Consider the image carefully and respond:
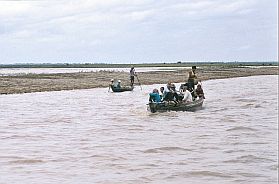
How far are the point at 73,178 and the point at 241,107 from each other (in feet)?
54.1

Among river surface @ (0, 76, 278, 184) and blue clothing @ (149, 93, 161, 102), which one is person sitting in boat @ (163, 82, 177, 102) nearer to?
blue clothing @ (149, 93, 161, 102)

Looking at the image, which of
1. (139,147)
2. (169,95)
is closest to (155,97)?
(169,95)

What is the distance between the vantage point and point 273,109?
23.8 metres

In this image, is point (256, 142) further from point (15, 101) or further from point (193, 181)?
point (15, 101)

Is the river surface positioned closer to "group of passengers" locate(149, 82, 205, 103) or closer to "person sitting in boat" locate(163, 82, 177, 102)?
"group of passengers" locate(149, 82, 205, 103)

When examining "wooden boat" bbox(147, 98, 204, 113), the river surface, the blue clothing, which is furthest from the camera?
the blue clothing

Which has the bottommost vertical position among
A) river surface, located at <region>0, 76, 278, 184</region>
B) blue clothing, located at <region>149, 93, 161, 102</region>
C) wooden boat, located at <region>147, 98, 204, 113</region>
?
river surface, located at <region>0, 76, 278, 184</region>

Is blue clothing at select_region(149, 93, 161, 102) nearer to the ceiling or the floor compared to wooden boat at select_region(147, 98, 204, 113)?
nearer to the ceiling

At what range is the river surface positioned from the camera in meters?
9.95

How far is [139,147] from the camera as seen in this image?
13039 mm

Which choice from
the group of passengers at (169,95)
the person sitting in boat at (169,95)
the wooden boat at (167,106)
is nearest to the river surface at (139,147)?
the wooden boat at (167,106)

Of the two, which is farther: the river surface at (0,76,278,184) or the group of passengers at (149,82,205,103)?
the group of passengers at (149,82,205,103)

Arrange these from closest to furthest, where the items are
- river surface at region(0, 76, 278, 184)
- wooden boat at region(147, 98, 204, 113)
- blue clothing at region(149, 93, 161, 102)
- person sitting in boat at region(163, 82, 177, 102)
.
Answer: river surface at region(0, 76, 278, 184), wooden boat at region(147, 98, 204, 113), blue clothing at region(149, 93, 161, 102), person sitting in boat at region(163, 82, 177, 102)

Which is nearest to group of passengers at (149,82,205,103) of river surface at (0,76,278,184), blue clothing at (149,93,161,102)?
blue clothing at (149,93,161,102)
